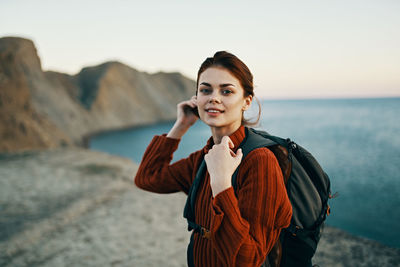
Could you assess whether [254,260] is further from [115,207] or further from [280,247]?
[115,207]

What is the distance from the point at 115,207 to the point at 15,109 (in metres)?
13.3

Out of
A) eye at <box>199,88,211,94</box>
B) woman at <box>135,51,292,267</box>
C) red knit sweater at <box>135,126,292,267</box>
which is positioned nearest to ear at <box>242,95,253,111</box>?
woman at <box>135,51,292,267</box>

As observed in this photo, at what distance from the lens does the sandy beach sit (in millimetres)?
4715

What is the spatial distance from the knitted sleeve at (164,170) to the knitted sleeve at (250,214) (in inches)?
29.4

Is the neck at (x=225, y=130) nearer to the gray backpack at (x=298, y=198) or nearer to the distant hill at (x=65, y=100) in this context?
the gray backpack at (x=298, y=198)

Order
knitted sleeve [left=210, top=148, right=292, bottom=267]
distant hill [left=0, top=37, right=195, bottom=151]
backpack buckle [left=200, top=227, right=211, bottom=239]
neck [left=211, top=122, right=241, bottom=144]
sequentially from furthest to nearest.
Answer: distant hill [left=0, top=37, right=195, bottom=151], neck [left=211, top=122, right=241, bottom=144], backpack buckle [left=200, top=227, right=211, bottom=239], knitted sleeve [left=210, top=148, right=292, bottom=267]

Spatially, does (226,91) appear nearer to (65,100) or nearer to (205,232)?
(205,232)

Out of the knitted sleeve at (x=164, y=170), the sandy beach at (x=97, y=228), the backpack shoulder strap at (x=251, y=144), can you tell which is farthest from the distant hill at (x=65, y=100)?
the backpack shoulder strap at (x=251, y=144)

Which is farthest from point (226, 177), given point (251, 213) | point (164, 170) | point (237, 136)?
point (164, 170)

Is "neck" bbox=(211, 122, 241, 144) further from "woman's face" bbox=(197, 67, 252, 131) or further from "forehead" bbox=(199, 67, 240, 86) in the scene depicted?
"forehead" bbox=(199, 67, 240, 86)

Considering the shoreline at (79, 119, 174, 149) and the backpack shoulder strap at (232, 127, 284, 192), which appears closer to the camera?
the backpack shoulder strap at (232, 127, 284, 192)

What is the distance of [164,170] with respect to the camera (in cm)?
201

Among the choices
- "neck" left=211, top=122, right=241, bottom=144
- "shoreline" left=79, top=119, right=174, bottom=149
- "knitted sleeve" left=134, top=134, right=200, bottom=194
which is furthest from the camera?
"shoreline" left=79, top=119, right=174, bottom=149

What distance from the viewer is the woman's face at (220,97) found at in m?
1.50
